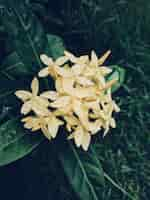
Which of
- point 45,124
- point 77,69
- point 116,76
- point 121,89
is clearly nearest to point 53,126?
point 45,124

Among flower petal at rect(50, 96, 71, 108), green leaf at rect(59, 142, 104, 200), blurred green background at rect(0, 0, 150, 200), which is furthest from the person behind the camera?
blurred green background at rect(0, 0, 150, 200)

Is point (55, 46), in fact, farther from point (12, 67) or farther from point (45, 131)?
point (45, 131)

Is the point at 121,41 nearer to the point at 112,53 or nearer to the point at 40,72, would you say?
the point at 112,53

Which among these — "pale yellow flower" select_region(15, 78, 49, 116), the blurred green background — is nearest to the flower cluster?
Answer: "pale yellow flower" select_region(15, 78, 49, 116)

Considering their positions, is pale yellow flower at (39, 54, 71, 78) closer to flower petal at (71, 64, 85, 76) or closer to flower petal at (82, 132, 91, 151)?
flower petal at (71, 64, 85, 76)

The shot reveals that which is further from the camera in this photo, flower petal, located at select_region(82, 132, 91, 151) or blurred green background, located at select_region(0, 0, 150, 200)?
blurred green background, located at select_region(0, 0, 150, 200)

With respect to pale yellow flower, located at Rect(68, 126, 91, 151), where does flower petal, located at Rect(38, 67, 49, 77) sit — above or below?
above
